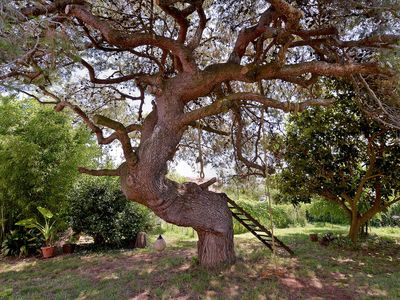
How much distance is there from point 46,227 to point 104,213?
1.36 metres

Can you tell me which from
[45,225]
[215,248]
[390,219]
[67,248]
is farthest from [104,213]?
[390,219]

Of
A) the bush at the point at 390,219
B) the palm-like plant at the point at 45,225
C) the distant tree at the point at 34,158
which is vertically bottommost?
the palm-like plant at the point at 45,225

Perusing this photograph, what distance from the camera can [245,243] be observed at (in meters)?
8.29

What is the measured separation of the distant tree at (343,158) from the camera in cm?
689

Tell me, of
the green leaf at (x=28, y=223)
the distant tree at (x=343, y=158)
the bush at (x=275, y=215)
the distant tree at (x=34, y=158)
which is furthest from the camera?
the bush at (x=275, y=215)

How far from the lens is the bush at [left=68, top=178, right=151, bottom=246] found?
7.83 m

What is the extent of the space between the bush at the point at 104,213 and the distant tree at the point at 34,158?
0.51 metres

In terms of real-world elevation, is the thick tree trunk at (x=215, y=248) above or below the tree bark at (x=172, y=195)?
below

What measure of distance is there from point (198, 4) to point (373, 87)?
9.89 ft

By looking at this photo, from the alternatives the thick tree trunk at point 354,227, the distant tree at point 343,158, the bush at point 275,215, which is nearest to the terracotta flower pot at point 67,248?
the distant tree at point 343,158

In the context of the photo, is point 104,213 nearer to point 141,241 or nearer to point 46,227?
point 141,241

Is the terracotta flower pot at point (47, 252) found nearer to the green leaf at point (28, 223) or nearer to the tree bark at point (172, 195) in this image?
the green leaf at point (28, 223)

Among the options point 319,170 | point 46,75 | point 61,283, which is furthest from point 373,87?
point 61,283

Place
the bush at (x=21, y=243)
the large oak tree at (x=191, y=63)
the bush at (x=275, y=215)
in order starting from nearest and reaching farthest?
the large oak tree at (x=191, y=63), the bush at (x=21, y=243), the bush at (x=275, y=215)
